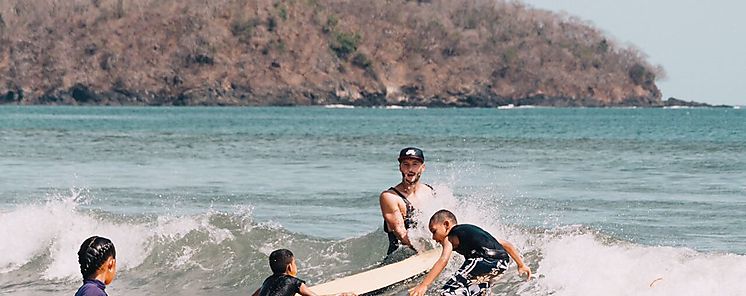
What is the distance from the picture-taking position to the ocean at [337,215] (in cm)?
1408

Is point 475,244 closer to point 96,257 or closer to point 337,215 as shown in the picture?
point 96,257

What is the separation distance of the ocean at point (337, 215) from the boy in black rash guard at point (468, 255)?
1.87 meters

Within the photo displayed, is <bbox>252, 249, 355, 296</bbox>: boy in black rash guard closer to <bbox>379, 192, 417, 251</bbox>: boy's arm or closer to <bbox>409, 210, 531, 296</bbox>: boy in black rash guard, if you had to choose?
<bbox>409, 210, 531, 296</bbox>: boy in black rash guard

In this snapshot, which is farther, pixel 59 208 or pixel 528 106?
pixel 528 106

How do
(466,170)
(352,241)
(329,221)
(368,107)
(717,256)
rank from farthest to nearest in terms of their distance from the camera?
(368,107) < (466,170) < (329,221) < (352,241) < (717,256)

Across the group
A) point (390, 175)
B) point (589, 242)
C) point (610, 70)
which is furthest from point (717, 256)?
point (610, 70)

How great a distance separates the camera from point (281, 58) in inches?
6526

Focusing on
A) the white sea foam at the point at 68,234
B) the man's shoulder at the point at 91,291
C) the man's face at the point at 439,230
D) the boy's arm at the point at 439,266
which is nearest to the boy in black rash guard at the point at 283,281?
the boy's arm at the point at 439,266

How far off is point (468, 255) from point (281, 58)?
156516 millimetres

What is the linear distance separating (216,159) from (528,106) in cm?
14161

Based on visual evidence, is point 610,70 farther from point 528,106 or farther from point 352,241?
point 352,241

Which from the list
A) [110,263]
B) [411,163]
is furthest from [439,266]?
[110,263]

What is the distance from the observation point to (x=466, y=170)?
34.8 metres

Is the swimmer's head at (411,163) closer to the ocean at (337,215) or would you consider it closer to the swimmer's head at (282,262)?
the ocean at (337,215)
